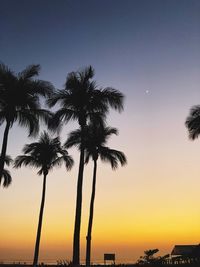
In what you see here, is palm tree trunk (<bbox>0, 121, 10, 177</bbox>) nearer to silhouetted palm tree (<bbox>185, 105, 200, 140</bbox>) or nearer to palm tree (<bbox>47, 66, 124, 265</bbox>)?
palm tree (<bbox>47, 66, 124, 265</bbox>)

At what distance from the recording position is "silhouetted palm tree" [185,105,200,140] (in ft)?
98.8

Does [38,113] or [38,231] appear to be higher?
[38,113]

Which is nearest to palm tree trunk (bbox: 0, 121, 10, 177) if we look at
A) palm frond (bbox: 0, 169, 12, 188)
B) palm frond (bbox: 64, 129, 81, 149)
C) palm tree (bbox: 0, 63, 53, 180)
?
palm tree (bbox: 0, 63, 53, 180)

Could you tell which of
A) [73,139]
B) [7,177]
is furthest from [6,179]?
[73,139]

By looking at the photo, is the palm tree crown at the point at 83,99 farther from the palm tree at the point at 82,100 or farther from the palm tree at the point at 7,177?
the palm tree at the point at 7,177

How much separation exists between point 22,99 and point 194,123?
1390cm

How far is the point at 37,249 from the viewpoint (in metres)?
38.1

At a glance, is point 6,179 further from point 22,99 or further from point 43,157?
point 22,99

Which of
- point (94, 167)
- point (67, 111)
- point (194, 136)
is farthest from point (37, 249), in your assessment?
point (194, 136)

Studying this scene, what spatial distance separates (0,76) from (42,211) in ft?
64.8

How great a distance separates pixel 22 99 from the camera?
25.1 m

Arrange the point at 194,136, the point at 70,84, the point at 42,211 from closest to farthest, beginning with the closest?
the point at 70,84, the point at 194,136, the point at 42,211

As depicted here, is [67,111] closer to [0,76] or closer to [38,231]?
[0,76]

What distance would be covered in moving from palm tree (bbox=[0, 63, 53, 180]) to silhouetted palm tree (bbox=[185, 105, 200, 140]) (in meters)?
11.6
